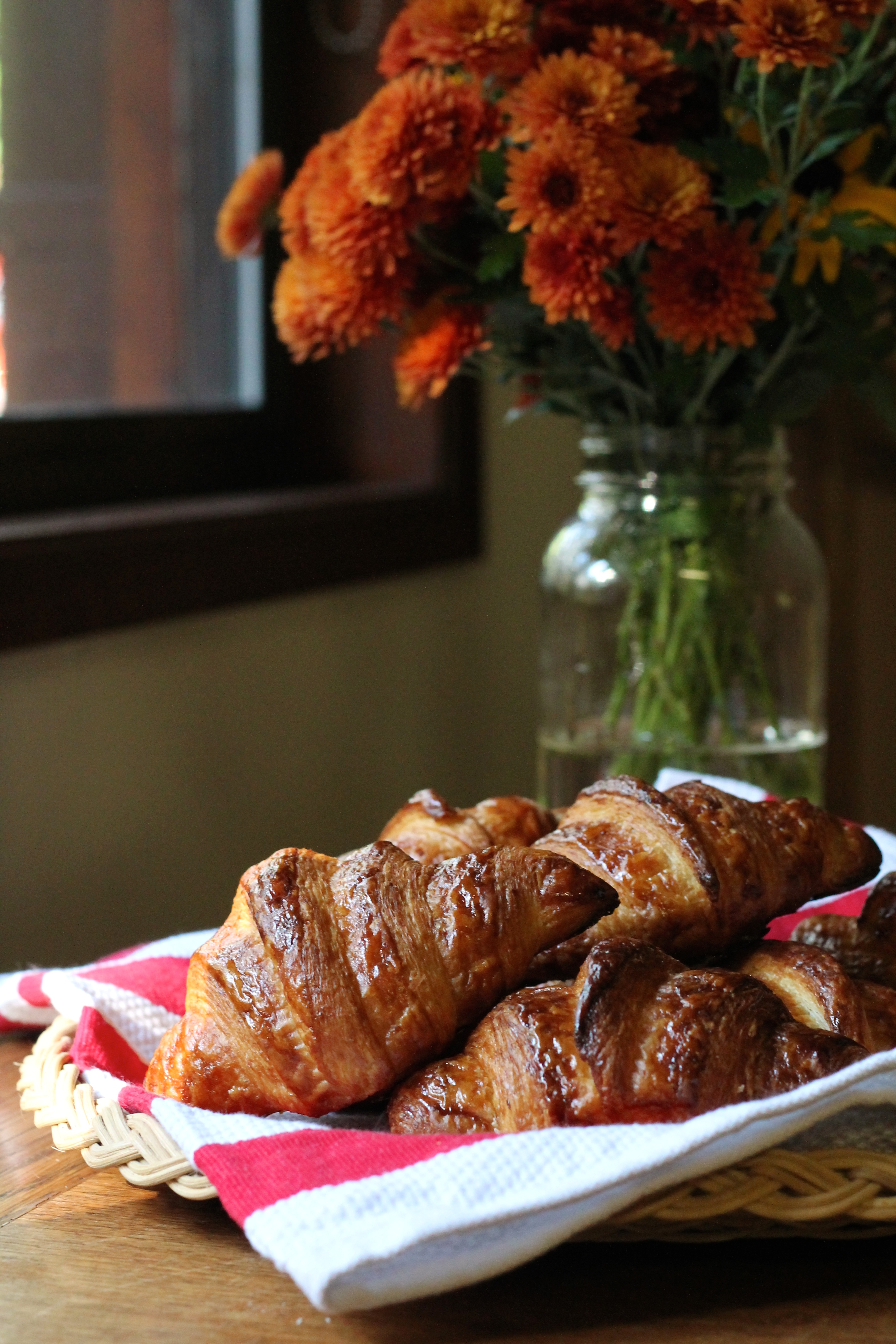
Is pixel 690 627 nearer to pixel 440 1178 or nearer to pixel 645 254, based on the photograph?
pixel 645 254

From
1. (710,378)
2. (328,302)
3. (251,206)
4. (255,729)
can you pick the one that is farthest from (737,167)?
(255,729)

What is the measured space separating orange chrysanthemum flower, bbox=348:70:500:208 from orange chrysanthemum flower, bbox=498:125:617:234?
0.18ft

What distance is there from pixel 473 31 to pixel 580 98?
0.26ft

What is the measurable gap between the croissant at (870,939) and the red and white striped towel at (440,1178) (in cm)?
12

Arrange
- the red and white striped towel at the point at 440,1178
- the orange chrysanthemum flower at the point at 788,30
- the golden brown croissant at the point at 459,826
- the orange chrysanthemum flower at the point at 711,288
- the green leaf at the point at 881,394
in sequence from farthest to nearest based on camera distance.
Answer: the green leaf at the point at 881,394
the orange chrysanthemum flower at the point at 711,288
the orange chrysanthemum flower at the point at 788,30
the golden brown croissant at the point at 459,826
the red and white striped towel at the point at 440,1178

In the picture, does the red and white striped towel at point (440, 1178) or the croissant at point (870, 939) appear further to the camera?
the croissant at point (870, 939)

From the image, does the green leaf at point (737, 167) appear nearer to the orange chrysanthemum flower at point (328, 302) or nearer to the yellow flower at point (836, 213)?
the yellow flower at point (836, 213)

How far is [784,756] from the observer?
108 cm

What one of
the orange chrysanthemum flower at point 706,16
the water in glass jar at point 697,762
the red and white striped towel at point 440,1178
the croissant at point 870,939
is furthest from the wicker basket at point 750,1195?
the orange chrysanthemum flower at point 706,16

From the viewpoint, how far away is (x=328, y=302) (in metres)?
0.99

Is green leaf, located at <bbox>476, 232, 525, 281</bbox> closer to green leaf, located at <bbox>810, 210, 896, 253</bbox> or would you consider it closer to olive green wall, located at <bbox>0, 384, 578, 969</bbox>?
green leaf, located at <bbox>810, 210, 896, 253</bbox>

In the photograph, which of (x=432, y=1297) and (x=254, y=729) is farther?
(x=254, y=729)

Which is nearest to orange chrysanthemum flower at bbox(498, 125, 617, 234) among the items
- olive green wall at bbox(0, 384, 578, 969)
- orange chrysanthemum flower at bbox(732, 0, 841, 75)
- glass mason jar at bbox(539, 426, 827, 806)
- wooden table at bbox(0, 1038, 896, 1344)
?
orange chrysanthemum flower at bbox(732, 0, 841, 75)

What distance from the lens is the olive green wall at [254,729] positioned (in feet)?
3.56
